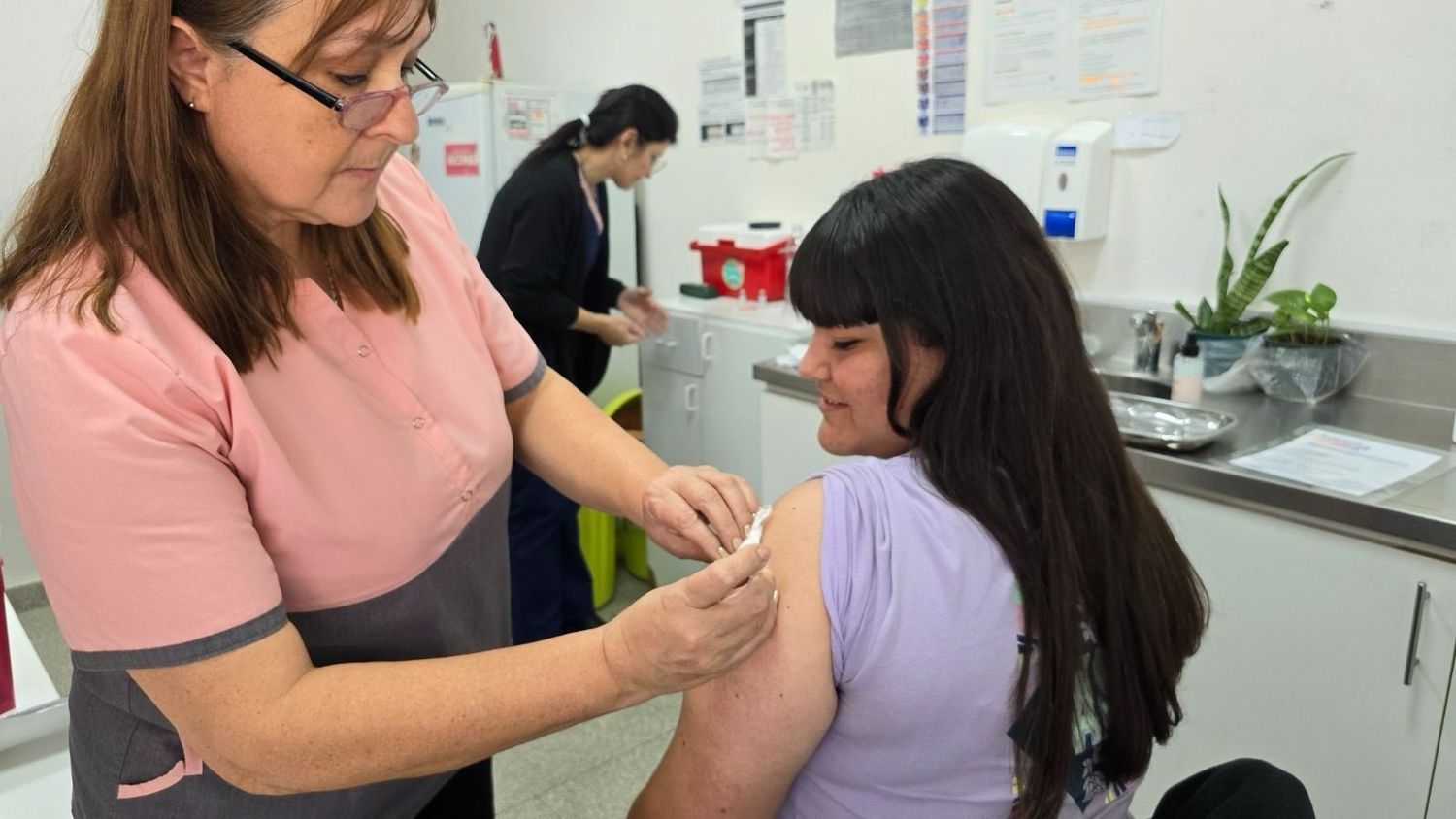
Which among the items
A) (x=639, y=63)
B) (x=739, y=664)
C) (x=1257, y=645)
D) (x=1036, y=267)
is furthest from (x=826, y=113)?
(x=739, y=664)

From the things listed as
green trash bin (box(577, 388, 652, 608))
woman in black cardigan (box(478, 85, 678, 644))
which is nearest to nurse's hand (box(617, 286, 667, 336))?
woman in black cardigan (box(478, 85, 678, 644))

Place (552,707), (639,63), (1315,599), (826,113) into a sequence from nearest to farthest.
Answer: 1. (552,707)
2. (1315,599)
3. (826,113)
4. (639,63)

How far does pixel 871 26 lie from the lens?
9.41 feet

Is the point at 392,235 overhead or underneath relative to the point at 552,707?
overhead

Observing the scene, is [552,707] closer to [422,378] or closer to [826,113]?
[422,378]

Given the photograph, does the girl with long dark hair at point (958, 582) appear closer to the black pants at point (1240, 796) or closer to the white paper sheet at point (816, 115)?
the black pants at point (1240, 796)

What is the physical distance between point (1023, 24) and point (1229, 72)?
52cm

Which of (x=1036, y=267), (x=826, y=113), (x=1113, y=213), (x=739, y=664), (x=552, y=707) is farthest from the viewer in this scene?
(x=826, y=113)

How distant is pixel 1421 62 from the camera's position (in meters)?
1.94

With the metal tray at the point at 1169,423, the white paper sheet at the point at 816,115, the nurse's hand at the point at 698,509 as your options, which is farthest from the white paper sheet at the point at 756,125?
the nurse's hand at the point at 698,509

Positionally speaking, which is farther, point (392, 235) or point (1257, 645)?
point (1257, 645)

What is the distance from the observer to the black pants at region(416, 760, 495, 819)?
117 centimetres

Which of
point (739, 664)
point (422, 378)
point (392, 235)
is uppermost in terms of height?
point (392, 235)

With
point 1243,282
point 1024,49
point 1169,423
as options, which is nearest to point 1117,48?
point 1024,49
